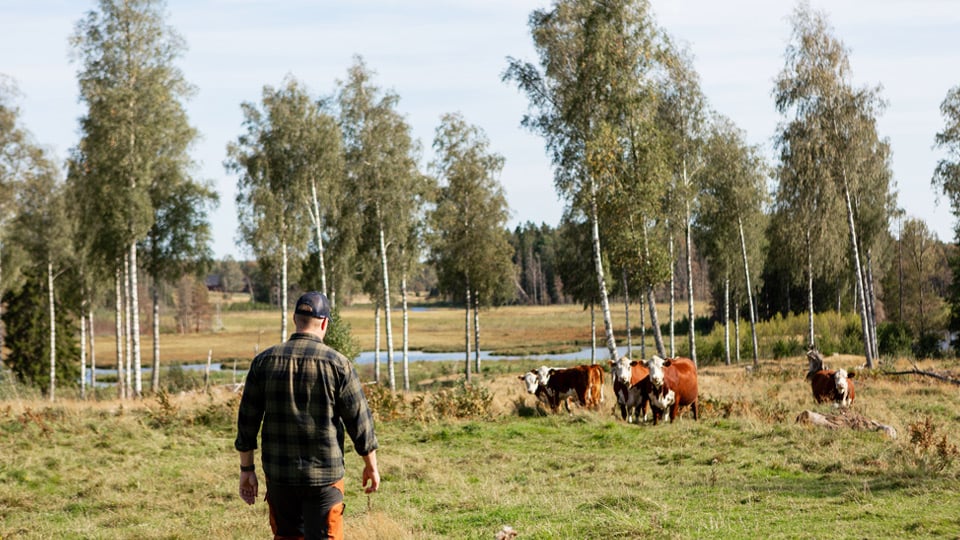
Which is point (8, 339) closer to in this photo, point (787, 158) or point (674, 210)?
point (674, 210)

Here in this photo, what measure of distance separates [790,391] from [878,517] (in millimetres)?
18357

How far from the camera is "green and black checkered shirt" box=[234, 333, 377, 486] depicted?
5457mm

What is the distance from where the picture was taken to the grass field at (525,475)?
8.62 m

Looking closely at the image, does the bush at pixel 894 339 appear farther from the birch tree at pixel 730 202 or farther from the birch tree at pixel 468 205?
the birch tree at pixel 468 205

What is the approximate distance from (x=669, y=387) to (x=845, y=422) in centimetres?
363

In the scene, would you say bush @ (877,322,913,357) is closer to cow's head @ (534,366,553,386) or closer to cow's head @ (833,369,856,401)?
cow's head @ (833,369,856,401)

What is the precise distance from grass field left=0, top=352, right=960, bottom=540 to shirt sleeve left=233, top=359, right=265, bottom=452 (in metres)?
2.77

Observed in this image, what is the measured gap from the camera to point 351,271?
42562mm

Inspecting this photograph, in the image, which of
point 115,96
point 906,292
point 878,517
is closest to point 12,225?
point 115,96

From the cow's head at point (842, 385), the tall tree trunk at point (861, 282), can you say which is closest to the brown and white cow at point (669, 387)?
the cow's head at point (842, 385)

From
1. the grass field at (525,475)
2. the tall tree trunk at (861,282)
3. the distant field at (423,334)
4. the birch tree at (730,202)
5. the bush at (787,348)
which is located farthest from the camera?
the distant field at (423,334)

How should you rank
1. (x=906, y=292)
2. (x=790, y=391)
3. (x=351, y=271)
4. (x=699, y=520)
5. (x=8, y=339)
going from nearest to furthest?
(x=699, y=520), (x=790, y=391), (x=351, y=271), (x=8, y=339), (x=906, y=292)

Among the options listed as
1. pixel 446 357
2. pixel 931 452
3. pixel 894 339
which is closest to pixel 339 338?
pixel 931 452

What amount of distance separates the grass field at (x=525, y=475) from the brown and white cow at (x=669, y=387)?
560 millimetres
